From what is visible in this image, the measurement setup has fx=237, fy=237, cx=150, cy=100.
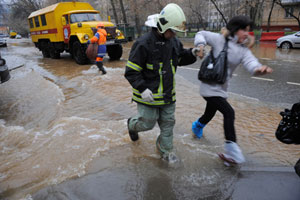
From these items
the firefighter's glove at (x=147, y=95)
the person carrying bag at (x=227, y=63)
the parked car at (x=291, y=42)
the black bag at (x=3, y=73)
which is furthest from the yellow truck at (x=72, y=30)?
the parked car at (x=291, y=42)

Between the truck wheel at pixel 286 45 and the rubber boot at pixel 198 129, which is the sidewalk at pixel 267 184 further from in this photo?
the truck wheel at pixel 286 45

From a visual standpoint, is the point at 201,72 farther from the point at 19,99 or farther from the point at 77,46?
the point at 77,46

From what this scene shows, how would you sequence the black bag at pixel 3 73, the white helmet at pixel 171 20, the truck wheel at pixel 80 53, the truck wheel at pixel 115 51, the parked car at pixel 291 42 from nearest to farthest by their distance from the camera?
the white helmet at pixel 171 20
the black bag at pixel 3 73
the truck wheel at pixel 80 53
the truck wheel at pixel 115 51
the parked car at pixel 291 42

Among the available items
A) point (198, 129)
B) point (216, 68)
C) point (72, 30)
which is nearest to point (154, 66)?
point (216, 68)

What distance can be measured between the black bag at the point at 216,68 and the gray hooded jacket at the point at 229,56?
0.06 metres

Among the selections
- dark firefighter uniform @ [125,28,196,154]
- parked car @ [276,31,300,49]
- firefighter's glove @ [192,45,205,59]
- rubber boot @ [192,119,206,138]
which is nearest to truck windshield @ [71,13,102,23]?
rubber boot @ [192,119,206,138]

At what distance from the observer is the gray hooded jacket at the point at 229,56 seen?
2660 millimetres

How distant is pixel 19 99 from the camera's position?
6129mm

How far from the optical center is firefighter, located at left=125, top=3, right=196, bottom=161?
2.50 meters

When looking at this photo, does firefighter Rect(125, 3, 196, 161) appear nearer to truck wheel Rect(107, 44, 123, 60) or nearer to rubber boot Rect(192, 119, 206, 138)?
rubber boot Rect(192, 119, 206, 138)

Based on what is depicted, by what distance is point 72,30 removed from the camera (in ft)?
36.7

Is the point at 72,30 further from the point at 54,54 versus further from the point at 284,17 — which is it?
the point at 284,17

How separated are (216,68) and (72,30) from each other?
1000cm

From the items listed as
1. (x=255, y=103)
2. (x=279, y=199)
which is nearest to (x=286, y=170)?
(x=279, y=199)
